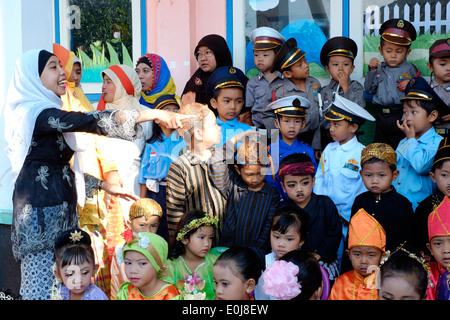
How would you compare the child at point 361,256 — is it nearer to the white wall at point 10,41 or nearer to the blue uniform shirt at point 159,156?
the blue uniform shirt at point 159,156

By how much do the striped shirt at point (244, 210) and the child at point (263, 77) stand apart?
0.89 meters

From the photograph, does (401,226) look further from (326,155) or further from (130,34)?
(130,34)

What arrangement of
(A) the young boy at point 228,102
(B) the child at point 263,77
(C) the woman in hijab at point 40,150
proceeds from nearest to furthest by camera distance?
(C) the woman in hijab at point 40,150, (A) the young boy at point 228,102, (B) the child at point 263,77

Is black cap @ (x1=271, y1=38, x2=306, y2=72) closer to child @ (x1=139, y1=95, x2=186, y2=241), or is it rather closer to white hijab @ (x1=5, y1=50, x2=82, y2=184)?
child @ (x1=139, y1=95, x2=186, y2=241)

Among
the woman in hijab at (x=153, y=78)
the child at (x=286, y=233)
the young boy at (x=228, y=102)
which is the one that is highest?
the woman in hijab at (x=153, y=78)

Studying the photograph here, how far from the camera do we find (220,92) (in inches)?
183

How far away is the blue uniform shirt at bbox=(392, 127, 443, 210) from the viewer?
13.2 ft

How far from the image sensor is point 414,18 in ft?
17.1

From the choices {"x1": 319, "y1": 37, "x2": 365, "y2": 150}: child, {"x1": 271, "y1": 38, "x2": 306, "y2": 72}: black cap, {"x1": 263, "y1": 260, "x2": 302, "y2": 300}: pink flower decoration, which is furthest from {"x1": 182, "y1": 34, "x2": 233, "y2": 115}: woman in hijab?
{"x1": 263, "y1": 260, "x2": 302, "y2": 300}: pink flower decoration

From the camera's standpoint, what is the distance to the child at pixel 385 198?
12.4 ft

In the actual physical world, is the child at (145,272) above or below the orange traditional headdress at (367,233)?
below

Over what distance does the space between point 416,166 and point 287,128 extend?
0.99m

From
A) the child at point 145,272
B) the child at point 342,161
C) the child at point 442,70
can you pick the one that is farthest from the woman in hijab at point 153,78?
the child at point 442,70
